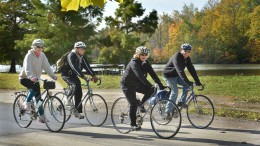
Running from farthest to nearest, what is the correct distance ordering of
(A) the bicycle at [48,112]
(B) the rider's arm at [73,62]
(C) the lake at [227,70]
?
(C) the lake at [227,70] < (B) the rider's arm at [73,62] < (A) the bicycle at [48,112]

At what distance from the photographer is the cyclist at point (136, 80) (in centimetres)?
787

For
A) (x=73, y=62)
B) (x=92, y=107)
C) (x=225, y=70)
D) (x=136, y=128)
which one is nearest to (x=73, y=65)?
(x=73, y=62)

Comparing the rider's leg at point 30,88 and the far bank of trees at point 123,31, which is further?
the far bank of trees at point 123,31

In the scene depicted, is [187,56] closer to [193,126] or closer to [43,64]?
[193,126]

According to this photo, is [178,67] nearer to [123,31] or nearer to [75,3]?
[75,3]

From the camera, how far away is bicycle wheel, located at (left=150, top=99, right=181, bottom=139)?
7832 mm

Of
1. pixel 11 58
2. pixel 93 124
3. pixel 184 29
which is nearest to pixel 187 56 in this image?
pixel 93 124

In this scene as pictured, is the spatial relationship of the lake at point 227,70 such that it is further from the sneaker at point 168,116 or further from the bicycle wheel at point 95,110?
the sneaker at point 168,116

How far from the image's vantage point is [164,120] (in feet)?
26.6

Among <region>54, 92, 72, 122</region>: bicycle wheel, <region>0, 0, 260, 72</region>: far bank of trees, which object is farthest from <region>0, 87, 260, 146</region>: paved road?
<region>0, 0, 260, 72</region>: far bank of trees

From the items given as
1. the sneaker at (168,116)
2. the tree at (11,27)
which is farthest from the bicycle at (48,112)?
the tree at (11,27)

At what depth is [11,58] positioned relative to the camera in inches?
1938

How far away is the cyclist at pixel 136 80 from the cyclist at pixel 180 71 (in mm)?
844

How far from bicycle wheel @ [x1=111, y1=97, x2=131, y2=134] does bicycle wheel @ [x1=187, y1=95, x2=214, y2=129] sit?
1.36 meters
